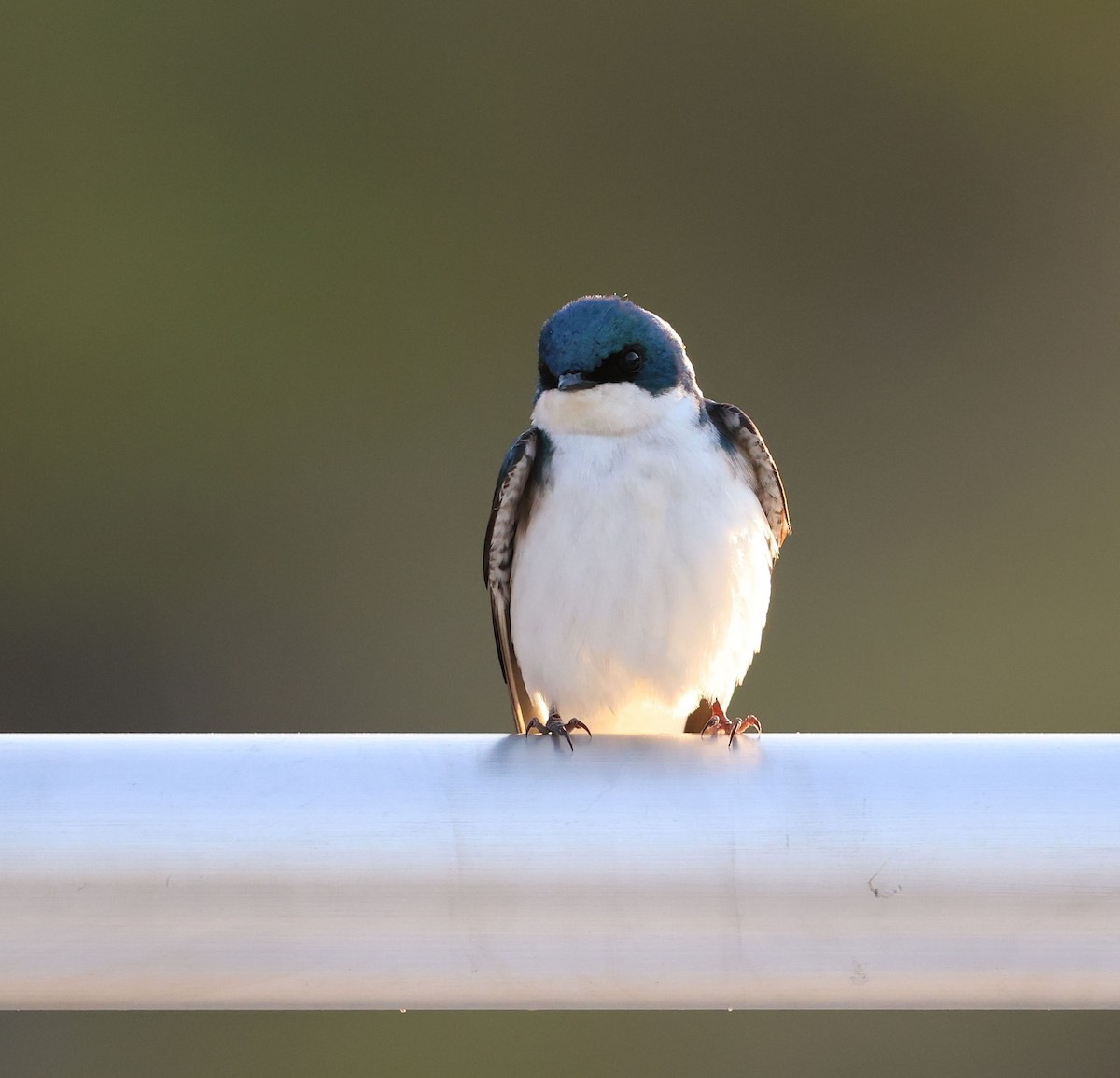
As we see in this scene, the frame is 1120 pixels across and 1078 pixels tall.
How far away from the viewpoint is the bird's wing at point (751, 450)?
1.12m

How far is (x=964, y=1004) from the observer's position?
408mm

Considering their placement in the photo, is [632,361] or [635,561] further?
[632,361]

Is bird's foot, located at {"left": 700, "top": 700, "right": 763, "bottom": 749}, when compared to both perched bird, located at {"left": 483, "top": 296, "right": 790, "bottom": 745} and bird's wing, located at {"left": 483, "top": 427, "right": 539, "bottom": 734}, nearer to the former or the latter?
perched bird, located at {"left": 483, "top": 296, "right": 790, "bottom": 745}

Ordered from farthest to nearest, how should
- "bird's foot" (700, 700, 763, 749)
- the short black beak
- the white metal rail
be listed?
the short black beak < "bird's foot" (700, 700, 763, 749) < the white metal rail

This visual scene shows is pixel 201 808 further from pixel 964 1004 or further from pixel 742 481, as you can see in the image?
pixel 742 481

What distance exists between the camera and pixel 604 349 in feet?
3.67

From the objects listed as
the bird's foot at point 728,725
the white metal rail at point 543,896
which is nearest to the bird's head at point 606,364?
the bird's foot at point 728,725

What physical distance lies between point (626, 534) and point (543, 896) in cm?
62

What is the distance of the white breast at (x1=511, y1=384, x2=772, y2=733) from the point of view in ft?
3.34

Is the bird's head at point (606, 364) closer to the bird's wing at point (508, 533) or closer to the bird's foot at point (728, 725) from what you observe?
the bird's wing at point (508, 533)

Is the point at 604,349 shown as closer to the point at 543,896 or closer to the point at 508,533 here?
the point at 508,533

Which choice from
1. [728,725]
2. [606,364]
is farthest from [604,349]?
[728,725]

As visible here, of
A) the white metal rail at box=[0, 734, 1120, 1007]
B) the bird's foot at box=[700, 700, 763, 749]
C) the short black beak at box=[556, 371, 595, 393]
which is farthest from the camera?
the short black beak at box=[556, 371, 595, 393]

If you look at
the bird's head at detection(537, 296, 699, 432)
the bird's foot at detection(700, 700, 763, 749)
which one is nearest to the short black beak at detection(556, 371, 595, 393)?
the bird's head at detection(537, 296, 699, 432)
